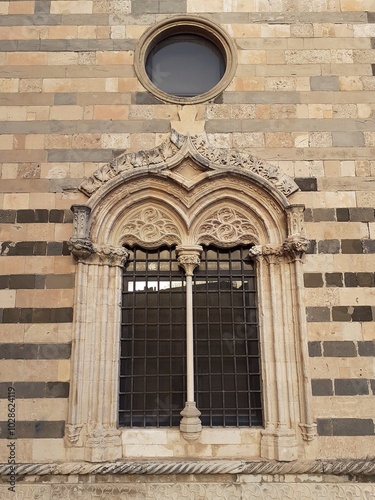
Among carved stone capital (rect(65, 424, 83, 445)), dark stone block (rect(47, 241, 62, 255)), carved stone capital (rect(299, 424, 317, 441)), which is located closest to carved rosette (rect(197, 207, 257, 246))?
dark stone block (rect(47, 241, 62, 255))

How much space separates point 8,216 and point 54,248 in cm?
88

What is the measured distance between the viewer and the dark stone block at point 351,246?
7.10m

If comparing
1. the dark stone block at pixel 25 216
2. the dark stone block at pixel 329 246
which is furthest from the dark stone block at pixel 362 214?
the dark stone block at pixel 25 216

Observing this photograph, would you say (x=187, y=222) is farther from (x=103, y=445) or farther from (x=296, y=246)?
(x=103, y=445)

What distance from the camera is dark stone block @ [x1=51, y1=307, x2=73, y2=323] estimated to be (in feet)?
22.4

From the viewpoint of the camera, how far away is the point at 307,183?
7328mm

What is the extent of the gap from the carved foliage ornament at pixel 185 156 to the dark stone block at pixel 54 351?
2257 mm

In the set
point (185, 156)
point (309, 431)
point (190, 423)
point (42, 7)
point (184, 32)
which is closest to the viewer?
point (309, 431)

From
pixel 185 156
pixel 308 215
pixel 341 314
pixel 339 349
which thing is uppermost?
pixel 185 156

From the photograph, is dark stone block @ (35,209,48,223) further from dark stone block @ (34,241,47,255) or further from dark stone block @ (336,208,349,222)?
dark stone block @ (336,208,349,222)

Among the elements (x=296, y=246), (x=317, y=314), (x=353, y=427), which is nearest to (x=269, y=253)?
(x=296, y=246)

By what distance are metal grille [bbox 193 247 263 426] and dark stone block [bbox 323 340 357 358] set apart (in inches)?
38.6

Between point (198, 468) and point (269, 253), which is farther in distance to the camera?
point (269, 253)

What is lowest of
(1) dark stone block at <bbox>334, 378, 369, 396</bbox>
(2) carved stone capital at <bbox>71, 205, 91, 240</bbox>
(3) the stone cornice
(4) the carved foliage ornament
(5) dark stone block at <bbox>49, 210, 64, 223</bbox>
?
(3) the stone cornice
